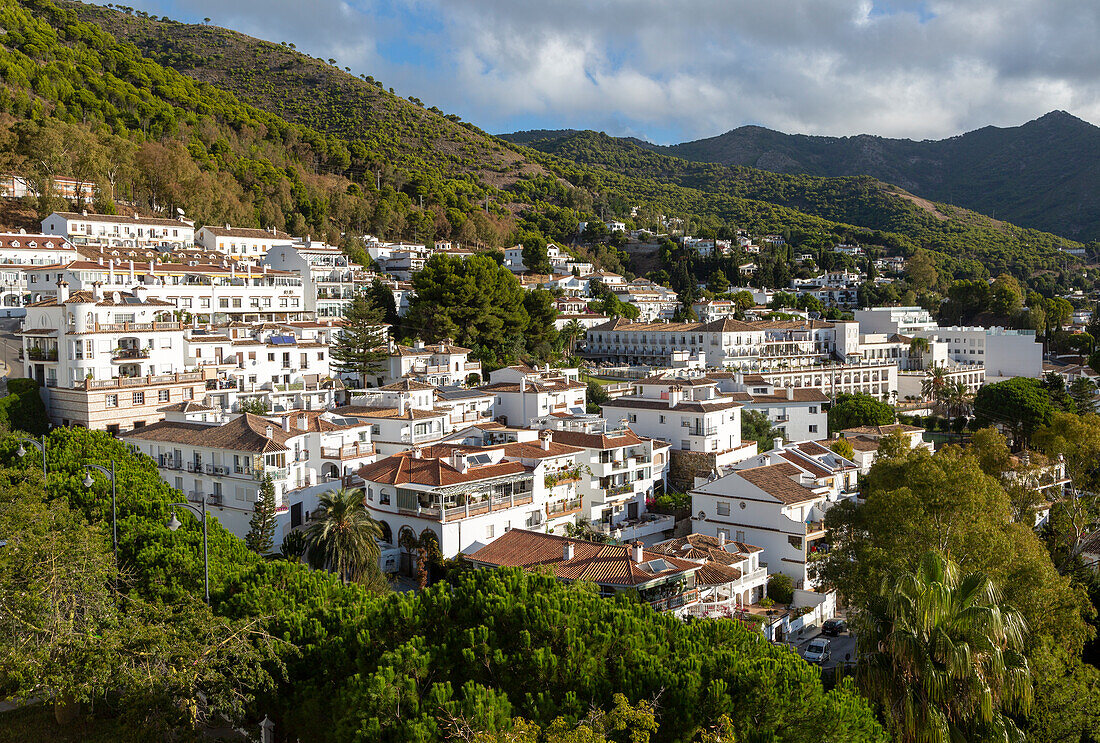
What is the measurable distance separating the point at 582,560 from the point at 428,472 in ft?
27.6

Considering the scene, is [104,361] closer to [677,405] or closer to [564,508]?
[564,508]

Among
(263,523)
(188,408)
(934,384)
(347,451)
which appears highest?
(188,408)

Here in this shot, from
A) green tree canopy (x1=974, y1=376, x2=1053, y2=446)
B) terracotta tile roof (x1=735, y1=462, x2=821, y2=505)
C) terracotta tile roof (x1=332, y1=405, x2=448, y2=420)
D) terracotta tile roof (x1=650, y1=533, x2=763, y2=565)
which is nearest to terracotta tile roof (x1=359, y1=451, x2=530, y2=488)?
terracotta tile roof (x1=650, y1=533, x2=763, y2=565)

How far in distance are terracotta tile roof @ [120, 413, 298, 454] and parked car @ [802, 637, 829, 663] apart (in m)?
21.0

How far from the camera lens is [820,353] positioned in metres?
88.6

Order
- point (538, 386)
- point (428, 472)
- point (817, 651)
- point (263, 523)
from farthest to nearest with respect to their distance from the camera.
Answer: point (538, 386) < point (428, 472) < point (263, 523) < point (817, 651)

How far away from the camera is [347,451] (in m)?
38.3

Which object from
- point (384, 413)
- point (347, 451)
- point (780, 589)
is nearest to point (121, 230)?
point (384, 413)

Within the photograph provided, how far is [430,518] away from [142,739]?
1424 cm

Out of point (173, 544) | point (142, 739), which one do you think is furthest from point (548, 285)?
point (142, 739)

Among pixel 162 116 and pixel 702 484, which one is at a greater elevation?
pixel 162 116

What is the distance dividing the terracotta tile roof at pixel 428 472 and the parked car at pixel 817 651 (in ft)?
42.1

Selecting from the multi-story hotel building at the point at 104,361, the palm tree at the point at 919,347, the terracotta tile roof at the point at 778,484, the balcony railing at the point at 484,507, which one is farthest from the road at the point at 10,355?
the palm tree at the point at 919,347

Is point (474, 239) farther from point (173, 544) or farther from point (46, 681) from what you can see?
point (46, 681)
